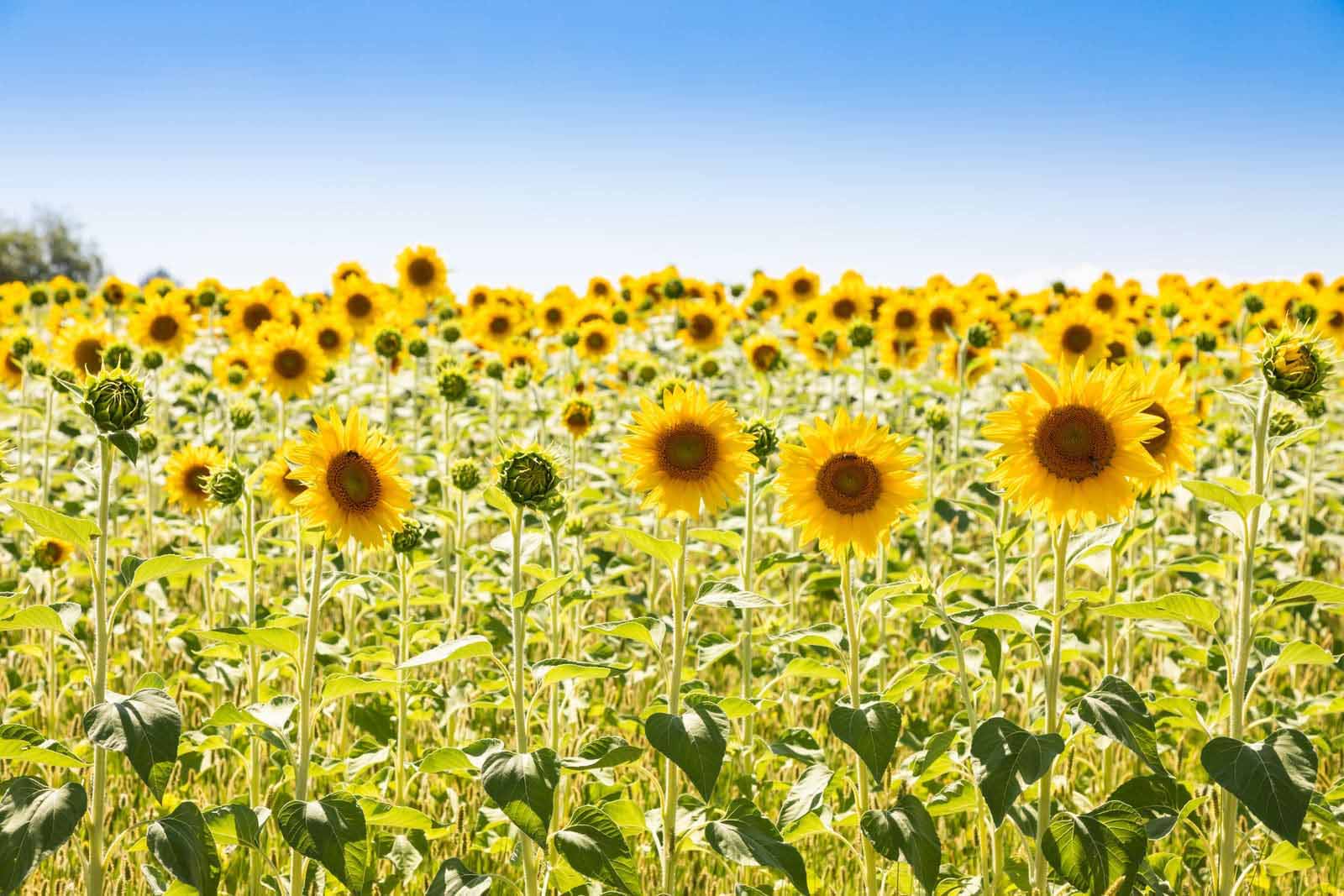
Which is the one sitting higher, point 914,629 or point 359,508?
point 359,508

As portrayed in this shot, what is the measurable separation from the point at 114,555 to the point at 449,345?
384 cm

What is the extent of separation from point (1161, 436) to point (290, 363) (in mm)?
4849

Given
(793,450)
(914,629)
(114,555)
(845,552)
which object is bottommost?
(114,555)

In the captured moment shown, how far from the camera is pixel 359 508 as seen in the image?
9.21 ft

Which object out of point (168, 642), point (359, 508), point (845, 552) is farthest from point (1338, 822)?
point (168, 642)

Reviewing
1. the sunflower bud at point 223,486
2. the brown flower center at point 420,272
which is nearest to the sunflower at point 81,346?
the sunflower bud at point 223,486

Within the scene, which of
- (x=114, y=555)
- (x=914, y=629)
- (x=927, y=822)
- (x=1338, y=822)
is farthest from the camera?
(x=114, y=555)

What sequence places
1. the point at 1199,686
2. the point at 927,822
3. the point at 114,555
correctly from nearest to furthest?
1. the point at 927,822
2. the point at 1199,686
3. the point at 114,555

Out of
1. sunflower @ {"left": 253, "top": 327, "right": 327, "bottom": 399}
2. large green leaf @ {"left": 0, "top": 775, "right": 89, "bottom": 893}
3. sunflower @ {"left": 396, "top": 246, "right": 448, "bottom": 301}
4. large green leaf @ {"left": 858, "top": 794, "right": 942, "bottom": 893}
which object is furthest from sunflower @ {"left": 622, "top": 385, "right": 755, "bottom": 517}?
sunflower @ {"left": 396, "top": 246, "right": 448, "bottom": 301}

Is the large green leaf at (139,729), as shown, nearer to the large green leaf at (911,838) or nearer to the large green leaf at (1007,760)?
the large green leaf at (911,838)

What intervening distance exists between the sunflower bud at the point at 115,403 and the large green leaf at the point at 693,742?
1.39m

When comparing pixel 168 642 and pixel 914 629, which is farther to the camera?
pixel 168 642

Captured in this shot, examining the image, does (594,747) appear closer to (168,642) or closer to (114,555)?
(168,642)

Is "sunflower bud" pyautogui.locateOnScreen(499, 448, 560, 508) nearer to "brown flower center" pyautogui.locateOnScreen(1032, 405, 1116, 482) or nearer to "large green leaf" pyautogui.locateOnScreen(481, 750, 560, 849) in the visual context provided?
"large green leaf" pyautogui.locateOnScreen(481, 750, 560, 849)
